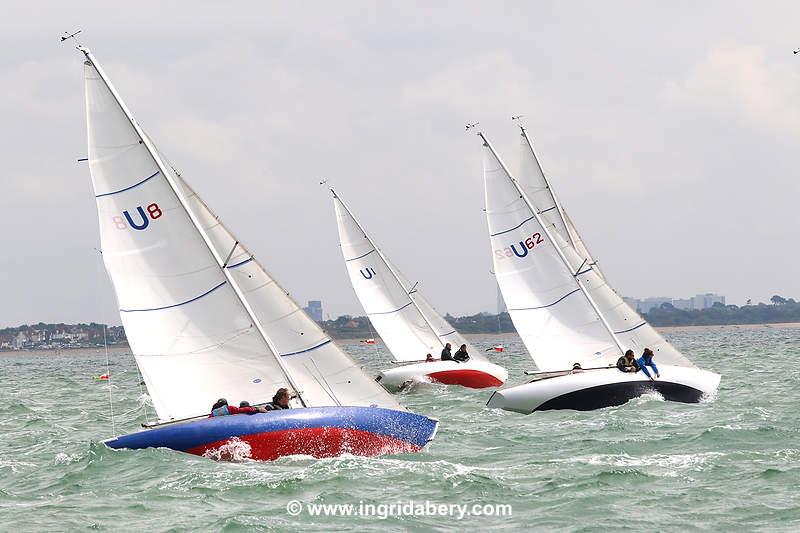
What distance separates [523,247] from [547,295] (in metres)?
1.64

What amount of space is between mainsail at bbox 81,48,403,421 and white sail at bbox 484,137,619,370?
13375 mm

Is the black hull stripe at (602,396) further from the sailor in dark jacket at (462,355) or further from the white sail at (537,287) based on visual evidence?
the sailor in dark jacket at (462,355)

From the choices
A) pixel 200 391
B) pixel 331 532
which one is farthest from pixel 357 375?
pixel 331 532

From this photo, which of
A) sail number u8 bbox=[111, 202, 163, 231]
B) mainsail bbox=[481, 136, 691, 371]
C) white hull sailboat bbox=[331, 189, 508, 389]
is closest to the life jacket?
sail number u8 bbox=[111, 202, 163, 231]

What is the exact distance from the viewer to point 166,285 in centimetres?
2133

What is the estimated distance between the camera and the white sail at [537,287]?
32781mm

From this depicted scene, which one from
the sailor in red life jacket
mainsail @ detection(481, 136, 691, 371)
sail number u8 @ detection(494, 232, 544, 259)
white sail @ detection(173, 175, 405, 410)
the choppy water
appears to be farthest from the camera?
sail number u8 @ detection(494, 232, 544, 259)

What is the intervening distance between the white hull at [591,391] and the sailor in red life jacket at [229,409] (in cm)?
1032

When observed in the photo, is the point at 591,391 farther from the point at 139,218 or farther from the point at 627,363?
the point at 139,218

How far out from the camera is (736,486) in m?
16.8

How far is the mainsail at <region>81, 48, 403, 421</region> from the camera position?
21.1 meters

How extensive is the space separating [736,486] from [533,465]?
366cm

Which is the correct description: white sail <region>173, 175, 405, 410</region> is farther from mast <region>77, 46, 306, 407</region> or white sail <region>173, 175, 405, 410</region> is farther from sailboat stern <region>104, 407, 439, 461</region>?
sailboat stern <region>104, 407, 439, 461</region>

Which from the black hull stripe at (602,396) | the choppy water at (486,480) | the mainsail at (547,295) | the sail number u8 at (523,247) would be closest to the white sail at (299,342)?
the choppy water at (486,480)
